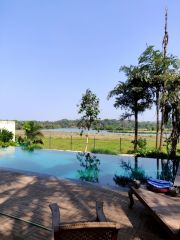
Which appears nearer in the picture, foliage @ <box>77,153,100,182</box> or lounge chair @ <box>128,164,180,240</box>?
lounge chair @ <box>128,164,180,240</box>

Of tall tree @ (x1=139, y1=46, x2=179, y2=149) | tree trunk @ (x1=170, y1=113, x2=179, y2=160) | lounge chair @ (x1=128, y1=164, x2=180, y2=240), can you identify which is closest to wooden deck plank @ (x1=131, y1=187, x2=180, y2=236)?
lounge chair @ (x1=128, y1=164, x2=180, y2=240)

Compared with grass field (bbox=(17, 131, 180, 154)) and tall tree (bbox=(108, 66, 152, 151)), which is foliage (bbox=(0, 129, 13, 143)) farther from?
tall tree (bbox=(108, 66, 152, 151))

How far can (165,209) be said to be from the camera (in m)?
4.29

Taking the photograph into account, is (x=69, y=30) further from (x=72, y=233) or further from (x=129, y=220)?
(x=72, y=233)

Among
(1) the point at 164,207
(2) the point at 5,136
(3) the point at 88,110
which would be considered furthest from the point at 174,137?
(2) the point at 5,136

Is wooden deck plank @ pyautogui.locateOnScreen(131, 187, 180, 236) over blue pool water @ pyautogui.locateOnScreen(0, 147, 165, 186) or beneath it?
over

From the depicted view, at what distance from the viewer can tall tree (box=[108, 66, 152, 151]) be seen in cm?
1859

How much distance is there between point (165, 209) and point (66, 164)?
1036cm

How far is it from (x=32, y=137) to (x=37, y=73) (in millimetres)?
6508

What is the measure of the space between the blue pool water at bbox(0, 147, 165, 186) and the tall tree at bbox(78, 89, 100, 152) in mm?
4015

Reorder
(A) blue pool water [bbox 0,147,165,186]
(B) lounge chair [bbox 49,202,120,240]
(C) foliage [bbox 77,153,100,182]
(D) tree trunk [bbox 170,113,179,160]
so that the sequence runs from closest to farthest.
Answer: (B) lounge chair [bbox 49,202,120,240], (C) foliage [bbox 77,153,100,182], (A) blue pool water [bbox 0,147,165,186], (D) tree trunk [bbox 170,113,179,160]

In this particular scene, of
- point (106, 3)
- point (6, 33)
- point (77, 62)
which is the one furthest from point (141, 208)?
point (77, 62)

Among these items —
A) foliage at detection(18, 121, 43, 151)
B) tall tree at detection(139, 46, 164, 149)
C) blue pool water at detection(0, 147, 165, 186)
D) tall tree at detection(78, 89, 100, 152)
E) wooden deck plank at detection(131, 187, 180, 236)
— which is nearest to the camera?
wooden deck plank at detection(131, 187, 180, 236)

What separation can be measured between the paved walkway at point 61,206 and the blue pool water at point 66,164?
276 centimetres
